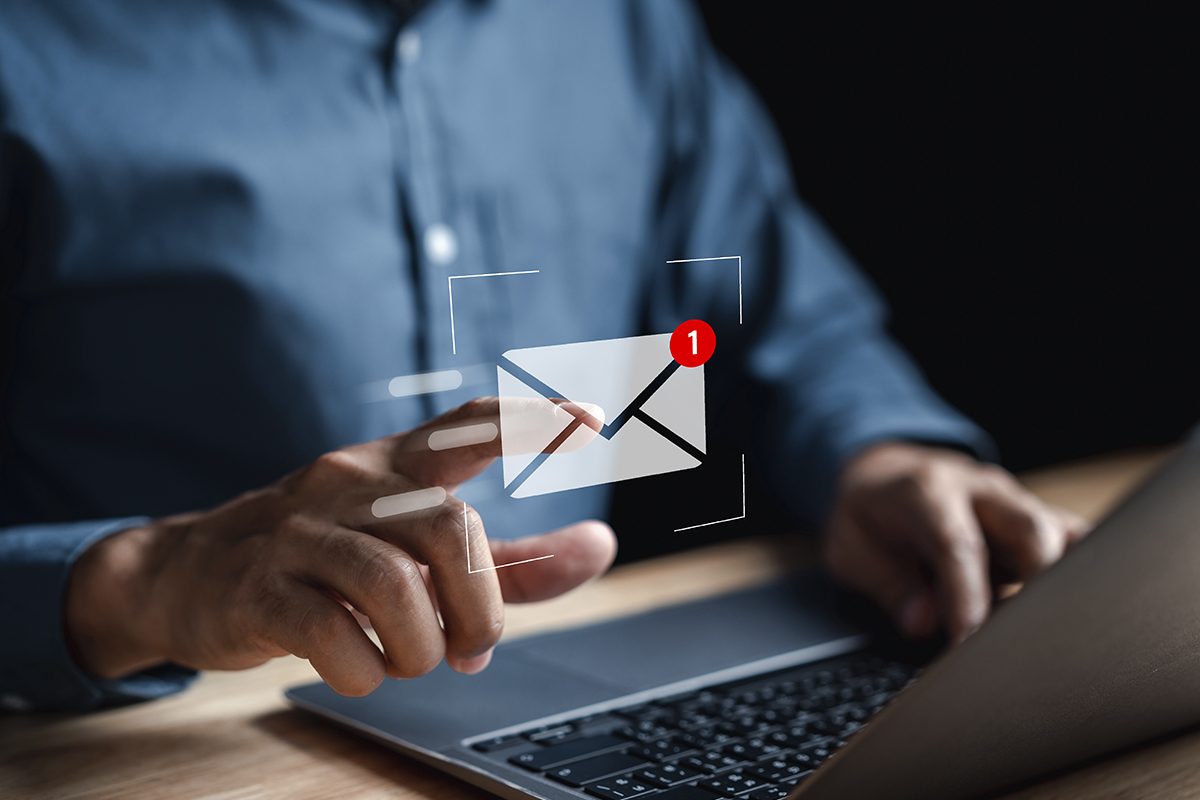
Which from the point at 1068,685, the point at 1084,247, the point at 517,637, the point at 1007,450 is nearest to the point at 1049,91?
the point at 1084,247

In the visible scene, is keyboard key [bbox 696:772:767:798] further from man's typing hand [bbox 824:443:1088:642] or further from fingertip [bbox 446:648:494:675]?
man's typing hand [bbox 824:443:1088:642]

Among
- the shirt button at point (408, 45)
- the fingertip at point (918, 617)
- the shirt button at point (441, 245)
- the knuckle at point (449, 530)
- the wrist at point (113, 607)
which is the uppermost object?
the shirt button at point (408, 45)

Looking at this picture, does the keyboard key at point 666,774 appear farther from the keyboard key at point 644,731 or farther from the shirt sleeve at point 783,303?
the shirt sleeve at point 783,303

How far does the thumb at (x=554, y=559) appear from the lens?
1.41 ft

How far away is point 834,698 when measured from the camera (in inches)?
21.5

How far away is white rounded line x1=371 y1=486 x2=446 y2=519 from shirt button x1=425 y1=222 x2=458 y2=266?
0.43 metres

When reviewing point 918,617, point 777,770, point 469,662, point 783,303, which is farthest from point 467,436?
point 783,303

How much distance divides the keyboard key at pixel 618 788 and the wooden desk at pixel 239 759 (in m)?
0.06

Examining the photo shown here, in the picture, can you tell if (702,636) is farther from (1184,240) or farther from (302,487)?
(1184,240)

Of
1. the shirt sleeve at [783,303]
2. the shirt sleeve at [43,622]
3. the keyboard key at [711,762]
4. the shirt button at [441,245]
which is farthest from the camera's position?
the shirt sleeve at [783,303]

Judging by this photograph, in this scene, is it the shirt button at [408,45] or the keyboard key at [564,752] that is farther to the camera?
the shirt button at [408,45]

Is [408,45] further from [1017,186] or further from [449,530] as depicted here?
[1017,186]

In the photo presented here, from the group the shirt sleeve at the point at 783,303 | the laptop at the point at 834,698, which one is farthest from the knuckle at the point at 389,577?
the shirt sleeve at the point at 783,303

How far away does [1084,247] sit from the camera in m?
1.90
